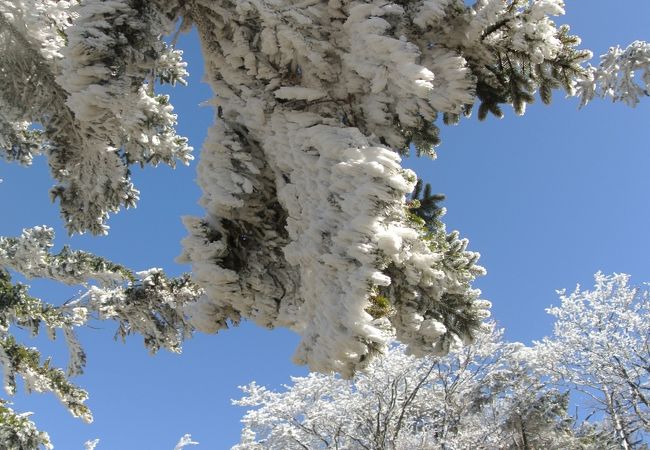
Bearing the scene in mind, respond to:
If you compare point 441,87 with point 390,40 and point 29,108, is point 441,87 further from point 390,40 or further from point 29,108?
point 29,108

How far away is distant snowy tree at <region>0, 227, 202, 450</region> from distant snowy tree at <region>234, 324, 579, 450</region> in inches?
409

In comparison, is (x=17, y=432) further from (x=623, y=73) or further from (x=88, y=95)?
(x=623, y=73)

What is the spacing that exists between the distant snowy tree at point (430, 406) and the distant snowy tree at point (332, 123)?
1363 cm

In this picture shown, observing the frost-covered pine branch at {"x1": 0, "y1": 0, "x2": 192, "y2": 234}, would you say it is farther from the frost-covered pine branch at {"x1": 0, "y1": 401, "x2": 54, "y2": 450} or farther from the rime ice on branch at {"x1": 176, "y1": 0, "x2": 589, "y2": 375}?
the frost-covered pine branch at {"x1": 0, "y1": 401, "x2": 54, "y2": 450}

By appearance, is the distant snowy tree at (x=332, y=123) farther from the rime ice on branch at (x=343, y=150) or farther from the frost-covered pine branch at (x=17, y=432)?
the frost-covered pine branch at (x=17, y=432)

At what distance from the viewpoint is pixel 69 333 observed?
9656 mm

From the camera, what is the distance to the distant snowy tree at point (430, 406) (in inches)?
767

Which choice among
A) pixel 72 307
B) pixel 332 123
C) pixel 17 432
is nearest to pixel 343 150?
pixel 332 123

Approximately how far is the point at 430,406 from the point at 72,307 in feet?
55.2

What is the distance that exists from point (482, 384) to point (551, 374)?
2.94 m

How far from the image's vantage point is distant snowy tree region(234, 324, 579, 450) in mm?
19484

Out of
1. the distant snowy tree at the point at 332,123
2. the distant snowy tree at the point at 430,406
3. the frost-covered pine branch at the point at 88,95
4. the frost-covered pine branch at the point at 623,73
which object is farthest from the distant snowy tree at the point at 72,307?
the distant snowy tree at the point at 430,406

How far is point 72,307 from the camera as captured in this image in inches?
384

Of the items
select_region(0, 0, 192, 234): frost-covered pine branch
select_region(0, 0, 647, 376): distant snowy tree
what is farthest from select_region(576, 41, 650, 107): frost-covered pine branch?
select_region(0, 0, 192, 234): frost-covered pine branch
